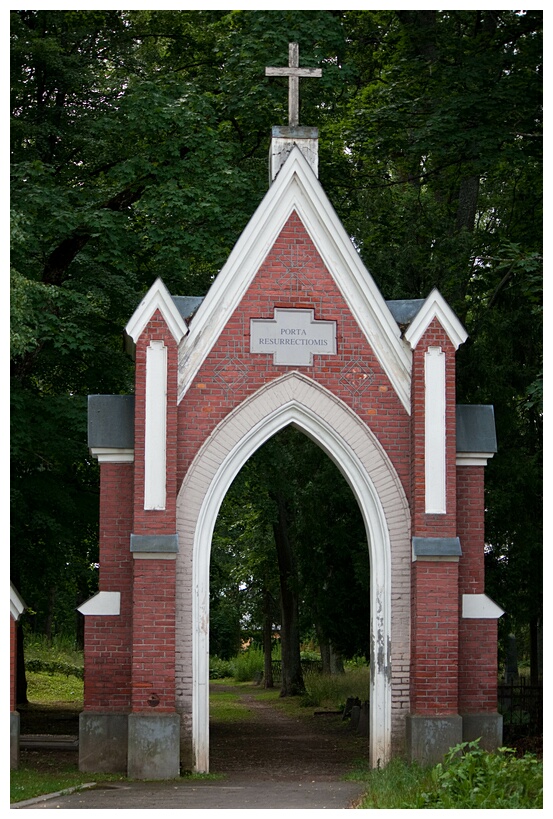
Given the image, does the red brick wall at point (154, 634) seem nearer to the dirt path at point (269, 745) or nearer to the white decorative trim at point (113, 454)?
the white decorative trim at point (113, 454)

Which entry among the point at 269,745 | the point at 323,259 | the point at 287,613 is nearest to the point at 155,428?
the point at 323,259

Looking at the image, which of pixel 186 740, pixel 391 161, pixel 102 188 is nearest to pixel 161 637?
pixel 186 740

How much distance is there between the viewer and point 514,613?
17.1m

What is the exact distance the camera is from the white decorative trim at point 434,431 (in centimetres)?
1284

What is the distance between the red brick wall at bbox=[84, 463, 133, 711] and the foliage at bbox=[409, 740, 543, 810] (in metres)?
4.14

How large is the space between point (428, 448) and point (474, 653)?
94.3 inches

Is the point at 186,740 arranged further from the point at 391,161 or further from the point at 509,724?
the point at 391,161

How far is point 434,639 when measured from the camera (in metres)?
12.6

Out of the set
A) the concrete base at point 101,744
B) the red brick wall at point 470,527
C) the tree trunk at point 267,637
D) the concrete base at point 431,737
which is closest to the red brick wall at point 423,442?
the red brick wall at point 470,527

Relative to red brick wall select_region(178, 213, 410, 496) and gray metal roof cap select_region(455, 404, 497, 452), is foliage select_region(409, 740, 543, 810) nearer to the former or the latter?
red brick wall select_region(178, 213, 410, 496)

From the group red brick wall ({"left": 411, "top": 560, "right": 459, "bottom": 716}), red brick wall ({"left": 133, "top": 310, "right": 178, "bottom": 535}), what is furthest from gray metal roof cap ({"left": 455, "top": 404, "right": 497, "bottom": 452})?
red brick wall ({"left": 133, "top": 310, "right": 178, "bottom": 535})

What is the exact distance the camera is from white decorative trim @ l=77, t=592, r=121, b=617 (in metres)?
12.9

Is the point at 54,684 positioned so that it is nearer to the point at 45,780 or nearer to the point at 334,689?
the point at 334,689

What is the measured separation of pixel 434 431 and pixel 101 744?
4.98 metres
